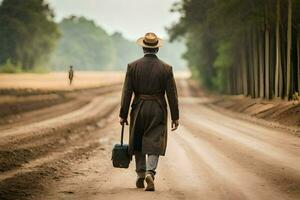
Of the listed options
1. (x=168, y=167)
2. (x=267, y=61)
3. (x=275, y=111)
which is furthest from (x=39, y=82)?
(x=168, y=167)

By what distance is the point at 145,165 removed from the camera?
902 cm

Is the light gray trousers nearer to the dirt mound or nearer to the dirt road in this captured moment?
the dirt road

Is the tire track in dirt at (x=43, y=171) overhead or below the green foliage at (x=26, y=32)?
below

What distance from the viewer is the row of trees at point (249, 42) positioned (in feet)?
97.6

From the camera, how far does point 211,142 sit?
1625cm

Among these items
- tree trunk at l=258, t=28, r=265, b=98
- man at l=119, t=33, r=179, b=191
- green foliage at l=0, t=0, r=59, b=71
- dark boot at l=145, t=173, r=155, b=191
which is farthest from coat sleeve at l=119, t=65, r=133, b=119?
green foliage at l=0, t=0, r=59, b=71

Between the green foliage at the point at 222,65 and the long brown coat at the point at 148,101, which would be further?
the green foliage at the point at 222,65

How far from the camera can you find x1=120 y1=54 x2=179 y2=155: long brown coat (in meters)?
8.97

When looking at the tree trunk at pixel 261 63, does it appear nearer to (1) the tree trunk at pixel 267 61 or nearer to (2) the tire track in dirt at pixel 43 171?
(1) the tree trunk at pixel 267 61

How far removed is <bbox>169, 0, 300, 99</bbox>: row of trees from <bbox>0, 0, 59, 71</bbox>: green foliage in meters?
33.2

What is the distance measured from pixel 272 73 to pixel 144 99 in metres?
24.9

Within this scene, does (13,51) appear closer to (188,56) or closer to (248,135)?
(188,56)

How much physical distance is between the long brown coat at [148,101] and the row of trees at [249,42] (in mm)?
19469

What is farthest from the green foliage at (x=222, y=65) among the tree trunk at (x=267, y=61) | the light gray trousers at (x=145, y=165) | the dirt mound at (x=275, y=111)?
the light gray trousers at (x=145, y=165)
